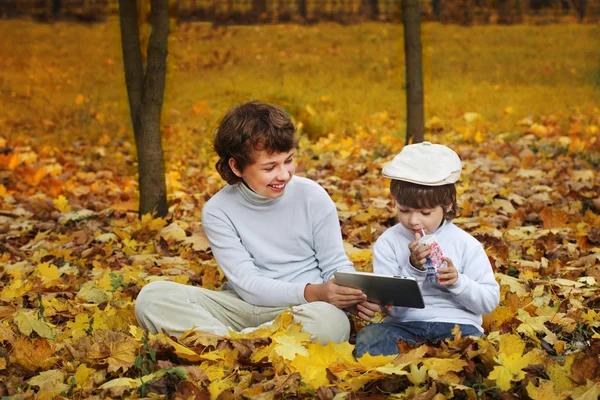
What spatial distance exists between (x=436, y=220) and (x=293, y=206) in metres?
0.69

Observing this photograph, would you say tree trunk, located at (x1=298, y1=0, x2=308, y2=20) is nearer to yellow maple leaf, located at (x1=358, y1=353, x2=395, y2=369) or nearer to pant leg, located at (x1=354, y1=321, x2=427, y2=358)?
pant leg, located at (x1=354, y1=321, x2=427, y2=358)

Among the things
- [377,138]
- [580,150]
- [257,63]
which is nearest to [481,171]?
[580,150]

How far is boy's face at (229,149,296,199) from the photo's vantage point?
322 centimetres

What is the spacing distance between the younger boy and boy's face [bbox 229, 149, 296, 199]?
47cm

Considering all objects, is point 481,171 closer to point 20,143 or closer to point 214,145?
point 214,145

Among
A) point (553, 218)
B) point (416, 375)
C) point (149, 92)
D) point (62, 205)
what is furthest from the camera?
point (62, 205)

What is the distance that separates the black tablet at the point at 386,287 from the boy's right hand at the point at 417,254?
0.14 meters

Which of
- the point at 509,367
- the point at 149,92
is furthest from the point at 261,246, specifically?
the point at 149,92

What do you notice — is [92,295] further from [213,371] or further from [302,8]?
[302,8]

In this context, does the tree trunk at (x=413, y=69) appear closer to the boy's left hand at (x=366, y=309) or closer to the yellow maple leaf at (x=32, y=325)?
the boy's left hand at (x=366, y=309)

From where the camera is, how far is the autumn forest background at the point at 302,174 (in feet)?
8.71

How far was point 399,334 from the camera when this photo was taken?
9.93 ft

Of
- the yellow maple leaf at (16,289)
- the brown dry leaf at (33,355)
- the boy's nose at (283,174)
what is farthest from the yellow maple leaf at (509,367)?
the yellow maple leaf at (16,289)

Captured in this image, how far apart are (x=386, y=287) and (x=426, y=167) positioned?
49 centimetres
